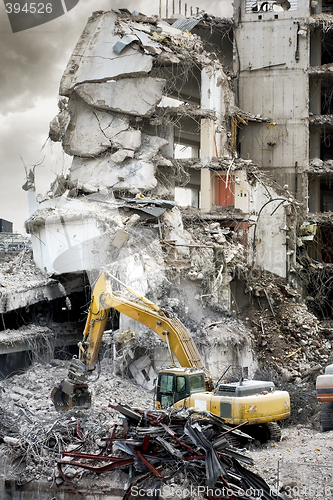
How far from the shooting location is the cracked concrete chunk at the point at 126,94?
21.6m

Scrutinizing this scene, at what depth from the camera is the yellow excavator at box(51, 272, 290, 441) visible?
34.8ft

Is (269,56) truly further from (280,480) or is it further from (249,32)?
(280,480)

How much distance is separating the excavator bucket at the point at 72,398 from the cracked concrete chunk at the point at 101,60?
1288 cm

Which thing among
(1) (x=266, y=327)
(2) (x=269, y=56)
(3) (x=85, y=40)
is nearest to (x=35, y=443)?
(1) (x=266, y=327)

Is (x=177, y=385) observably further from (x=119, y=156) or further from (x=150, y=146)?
(x=150, y=146)

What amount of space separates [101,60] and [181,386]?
46.8 ft

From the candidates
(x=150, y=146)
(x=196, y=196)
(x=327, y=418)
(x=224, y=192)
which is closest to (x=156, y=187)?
(x=150, y=146)

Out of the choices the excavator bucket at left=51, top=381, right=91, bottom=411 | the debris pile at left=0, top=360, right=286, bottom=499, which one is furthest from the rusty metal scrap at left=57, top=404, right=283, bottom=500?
the excavator bucket at left=51, top=381, right=91, bottom=411

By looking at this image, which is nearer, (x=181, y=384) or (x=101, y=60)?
(x=181, y=384)

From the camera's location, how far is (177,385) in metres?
11.5

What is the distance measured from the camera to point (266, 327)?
19625 millimetres

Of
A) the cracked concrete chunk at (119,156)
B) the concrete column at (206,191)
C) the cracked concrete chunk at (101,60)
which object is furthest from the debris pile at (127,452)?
the cracked concrete chunk at (101,60)

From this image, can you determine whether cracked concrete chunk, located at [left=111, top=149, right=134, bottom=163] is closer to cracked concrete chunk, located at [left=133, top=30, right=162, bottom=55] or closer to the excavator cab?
cracked concrete chunk, located at [left=133, top=30, right=162, bottom=55]

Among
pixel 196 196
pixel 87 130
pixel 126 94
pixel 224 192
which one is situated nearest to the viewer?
pixel 126 94
